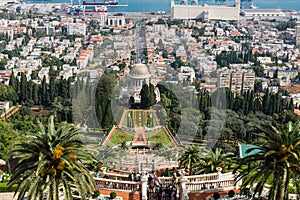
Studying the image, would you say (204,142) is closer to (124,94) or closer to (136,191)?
(124,94)

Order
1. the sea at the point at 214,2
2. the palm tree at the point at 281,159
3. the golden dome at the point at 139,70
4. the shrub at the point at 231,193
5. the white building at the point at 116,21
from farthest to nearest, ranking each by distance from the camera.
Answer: the sea at the point at 214,2
the white building at the point at 116,21
the golden dome at the point at 139,70
the shrub at the point at 231,193
the palm tree at the point at 281,159

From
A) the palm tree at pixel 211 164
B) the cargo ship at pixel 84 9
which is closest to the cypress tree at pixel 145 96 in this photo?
the palm tree at pixel 211 164

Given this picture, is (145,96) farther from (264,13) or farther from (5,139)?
(264,13)

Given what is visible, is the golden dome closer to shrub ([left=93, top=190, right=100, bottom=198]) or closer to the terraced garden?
the terraced garden

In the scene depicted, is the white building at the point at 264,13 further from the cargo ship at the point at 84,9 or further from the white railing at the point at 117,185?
the white railing at the point at 117,185

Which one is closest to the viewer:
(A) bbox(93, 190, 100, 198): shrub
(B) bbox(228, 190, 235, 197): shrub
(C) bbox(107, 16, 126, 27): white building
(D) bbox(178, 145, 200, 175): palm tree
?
(A) bbox(93, 190, 100, 198): shrub


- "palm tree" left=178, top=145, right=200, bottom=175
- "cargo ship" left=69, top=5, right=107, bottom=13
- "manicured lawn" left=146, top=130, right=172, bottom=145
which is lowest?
"manicured lawn" left=146, top=130, right=172, bottom=145

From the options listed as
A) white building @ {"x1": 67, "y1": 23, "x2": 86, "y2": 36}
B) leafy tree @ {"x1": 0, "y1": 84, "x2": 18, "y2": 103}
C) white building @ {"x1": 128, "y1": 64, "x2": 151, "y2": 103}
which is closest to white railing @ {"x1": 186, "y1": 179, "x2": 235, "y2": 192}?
white building @ {"x1": 128, "y1": 64, "x2": 151, "y2": 103}
